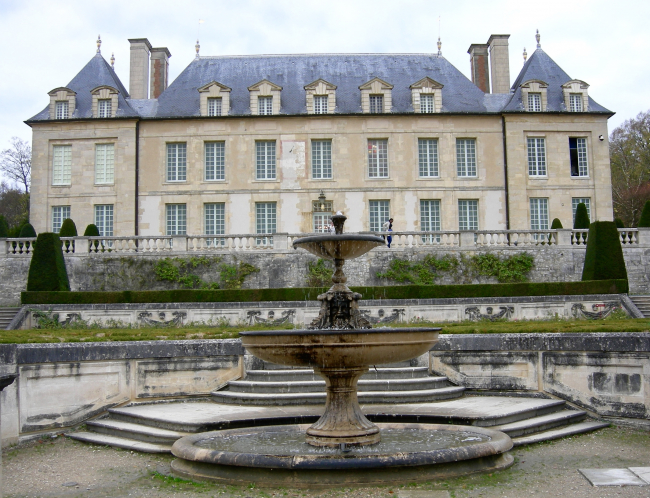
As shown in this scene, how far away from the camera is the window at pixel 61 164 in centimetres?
3069


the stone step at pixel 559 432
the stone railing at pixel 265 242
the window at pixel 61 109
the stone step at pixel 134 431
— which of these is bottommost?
the stone step at pixel 559 432

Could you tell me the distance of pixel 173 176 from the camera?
30.7 metres

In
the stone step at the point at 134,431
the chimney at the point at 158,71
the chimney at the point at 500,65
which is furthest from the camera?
the chimney at the point at 158,71

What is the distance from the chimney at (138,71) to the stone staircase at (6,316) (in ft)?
51.4

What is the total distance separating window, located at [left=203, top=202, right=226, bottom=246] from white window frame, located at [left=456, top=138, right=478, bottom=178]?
1094cm

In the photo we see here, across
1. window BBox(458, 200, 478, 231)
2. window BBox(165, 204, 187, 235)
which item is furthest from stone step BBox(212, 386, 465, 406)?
window BBox(165, 204, 187, 235)

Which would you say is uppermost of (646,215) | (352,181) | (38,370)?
(352,181)

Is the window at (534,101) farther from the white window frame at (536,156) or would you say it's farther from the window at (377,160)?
the window at (377,160)

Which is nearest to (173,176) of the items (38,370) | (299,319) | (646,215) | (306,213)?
(306,213)

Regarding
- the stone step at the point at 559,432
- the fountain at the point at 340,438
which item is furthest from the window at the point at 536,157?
the fountain at the point at 340,438

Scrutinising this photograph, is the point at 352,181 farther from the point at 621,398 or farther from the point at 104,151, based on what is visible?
the point at 621,398

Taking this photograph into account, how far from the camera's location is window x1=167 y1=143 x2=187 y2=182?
101 ft

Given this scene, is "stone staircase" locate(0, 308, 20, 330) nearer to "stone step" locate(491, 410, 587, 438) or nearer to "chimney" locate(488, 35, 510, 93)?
"stone step" locate(491, 410, 587, 438)

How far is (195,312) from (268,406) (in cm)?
890
